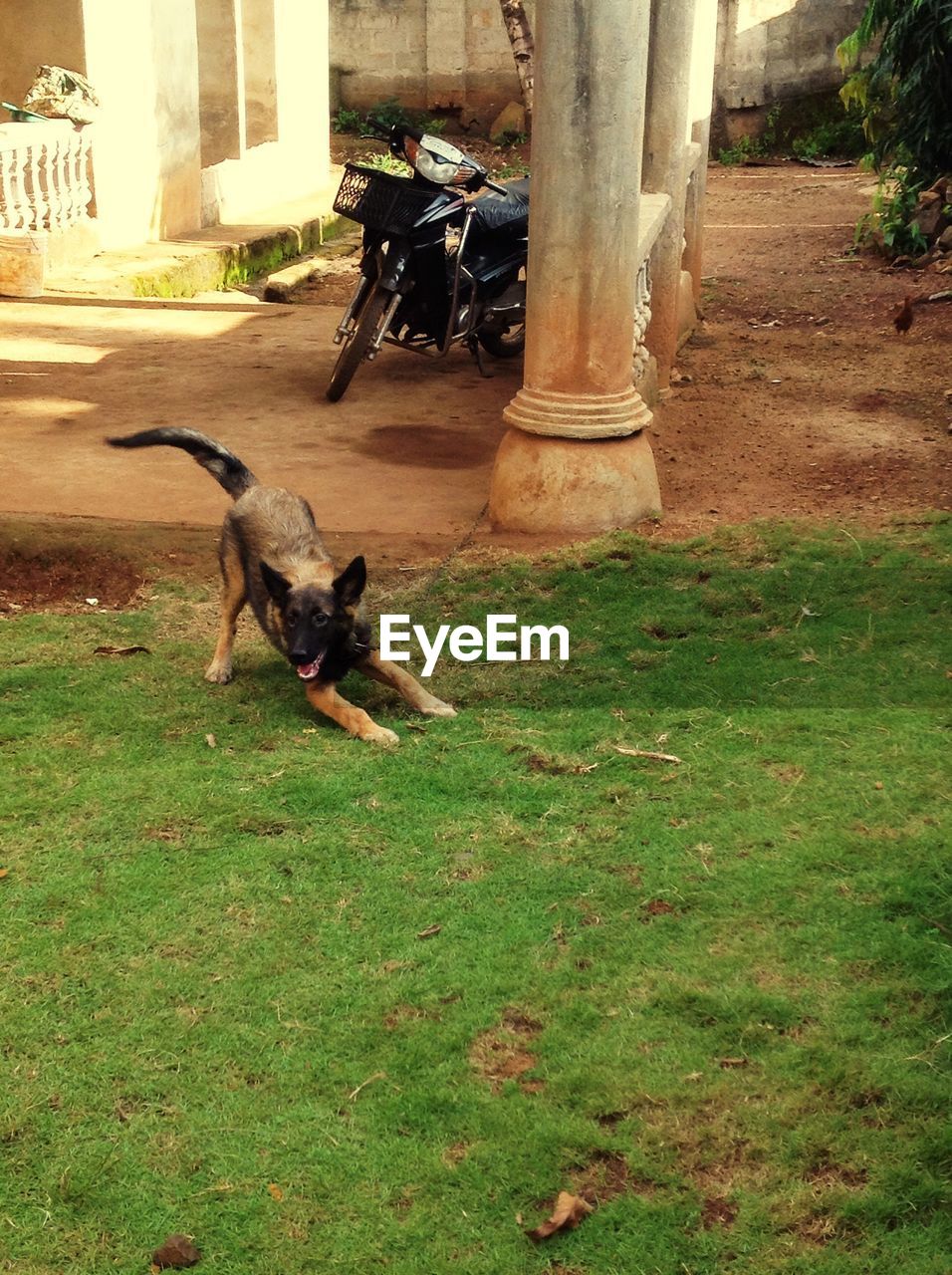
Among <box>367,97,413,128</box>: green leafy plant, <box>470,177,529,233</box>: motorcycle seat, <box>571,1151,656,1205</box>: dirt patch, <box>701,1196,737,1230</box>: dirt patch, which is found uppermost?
<box>367,97,413,128</box>: green leafy plant

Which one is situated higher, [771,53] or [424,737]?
[771,53]

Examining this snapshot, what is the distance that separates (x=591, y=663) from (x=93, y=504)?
108 inches

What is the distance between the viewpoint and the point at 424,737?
4812mm

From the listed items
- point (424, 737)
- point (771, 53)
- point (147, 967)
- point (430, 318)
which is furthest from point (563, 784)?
point (771, 53)

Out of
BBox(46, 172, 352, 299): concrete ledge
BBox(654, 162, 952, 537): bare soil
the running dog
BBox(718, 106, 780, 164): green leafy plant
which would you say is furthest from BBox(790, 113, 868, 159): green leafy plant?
the running dog

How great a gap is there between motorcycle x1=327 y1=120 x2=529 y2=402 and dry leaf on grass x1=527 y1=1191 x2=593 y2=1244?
6.43 metres

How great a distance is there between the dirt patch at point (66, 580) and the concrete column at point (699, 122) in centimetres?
608

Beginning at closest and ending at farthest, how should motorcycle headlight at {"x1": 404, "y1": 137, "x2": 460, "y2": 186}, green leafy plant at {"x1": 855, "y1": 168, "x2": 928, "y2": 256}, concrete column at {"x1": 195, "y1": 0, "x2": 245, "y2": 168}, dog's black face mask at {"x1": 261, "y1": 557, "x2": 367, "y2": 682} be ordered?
dog's black face mask at {"x1": 261, "y1": 557, "x2": 367, "y2": 682} < motorcycle headlight at {"x1": 404, "y1": 137, "x2": 460, "y2": 186} < green leafy plant at {"x1": 855, "y1": 168, "x2": 928, "y2": 256} < concrete column at {"x1": 195, "y1": 0, "x2": 245, "y2": 168}

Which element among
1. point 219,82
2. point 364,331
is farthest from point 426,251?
point 219,82

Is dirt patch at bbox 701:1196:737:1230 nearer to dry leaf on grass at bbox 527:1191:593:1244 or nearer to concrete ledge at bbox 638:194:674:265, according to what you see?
dry leaf on grass at bbox 527:1191:593:1244

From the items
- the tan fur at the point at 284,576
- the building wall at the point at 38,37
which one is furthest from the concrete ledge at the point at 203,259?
the tan fur at the point at 284,576

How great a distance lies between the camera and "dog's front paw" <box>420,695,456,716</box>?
16.4 feet

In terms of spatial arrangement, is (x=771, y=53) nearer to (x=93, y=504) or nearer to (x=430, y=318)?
(x=430, y=318)

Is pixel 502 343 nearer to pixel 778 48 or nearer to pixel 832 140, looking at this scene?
pixel 832 140
